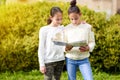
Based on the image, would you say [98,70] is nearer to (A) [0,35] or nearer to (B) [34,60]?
(B) [34,60]

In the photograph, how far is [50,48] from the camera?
253 inches

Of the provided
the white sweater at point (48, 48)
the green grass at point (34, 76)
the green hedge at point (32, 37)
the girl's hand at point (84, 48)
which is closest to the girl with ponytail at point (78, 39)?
the girl's hand at point (84, 48)

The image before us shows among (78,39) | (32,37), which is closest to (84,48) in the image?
(78,39)

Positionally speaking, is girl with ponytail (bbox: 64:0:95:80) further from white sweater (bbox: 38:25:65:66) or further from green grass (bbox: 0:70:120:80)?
green grass (bbox: 0:70:120:80)

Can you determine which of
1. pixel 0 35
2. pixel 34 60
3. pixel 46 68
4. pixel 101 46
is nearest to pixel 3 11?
pixel 0 35

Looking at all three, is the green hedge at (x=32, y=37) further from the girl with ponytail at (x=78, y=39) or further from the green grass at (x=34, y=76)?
Answer: the girl with ponytail at (x=78, y=39)

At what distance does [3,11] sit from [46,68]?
433 centimetres

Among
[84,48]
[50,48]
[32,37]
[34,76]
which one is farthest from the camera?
[32,37]

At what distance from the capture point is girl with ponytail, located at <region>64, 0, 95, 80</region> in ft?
20.6

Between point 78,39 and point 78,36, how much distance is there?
0.14 ft

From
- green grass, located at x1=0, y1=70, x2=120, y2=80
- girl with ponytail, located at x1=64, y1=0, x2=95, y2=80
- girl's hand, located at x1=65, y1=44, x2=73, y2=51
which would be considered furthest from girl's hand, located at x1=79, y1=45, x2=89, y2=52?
green grass, located at x1=0, y1=70, x2=120, y2=80

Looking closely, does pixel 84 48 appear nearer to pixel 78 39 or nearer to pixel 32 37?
pixel 78 39

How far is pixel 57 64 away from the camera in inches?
257

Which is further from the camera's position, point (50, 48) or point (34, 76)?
point (34, 76)
